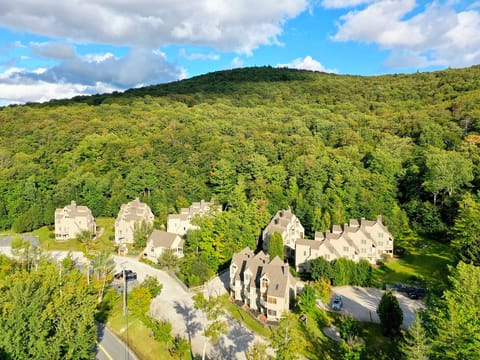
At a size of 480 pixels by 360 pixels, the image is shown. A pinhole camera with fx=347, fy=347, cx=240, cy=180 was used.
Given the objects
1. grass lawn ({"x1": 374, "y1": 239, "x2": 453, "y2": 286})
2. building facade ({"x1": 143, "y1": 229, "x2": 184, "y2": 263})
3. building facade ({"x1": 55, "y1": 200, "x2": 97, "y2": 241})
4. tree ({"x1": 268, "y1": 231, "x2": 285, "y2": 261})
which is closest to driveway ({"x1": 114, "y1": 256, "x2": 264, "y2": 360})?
building facade ({"x1": 143, "y1": 229, "x2": 184, "y2": 263})

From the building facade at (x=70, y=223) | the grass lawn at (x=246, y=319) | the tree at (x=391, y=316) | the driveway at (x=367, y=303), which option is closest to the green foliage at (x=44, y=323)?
the grass lawn at (x=246, y=319)

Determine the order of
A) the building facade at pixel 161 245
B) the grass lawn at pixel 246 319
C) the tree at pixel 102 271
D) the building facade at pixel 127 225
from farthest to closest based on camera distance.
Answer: the building facade at pixel 127 225
the building facade at pixel 161 245
the tree at pixel 102 271
the grass lawn at pixel 246 319

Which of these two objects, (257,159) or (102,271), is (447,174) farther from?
(102,271)

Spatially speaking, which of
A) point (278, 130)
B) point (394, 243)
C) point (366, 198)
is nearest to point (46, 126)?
point (278, 130)

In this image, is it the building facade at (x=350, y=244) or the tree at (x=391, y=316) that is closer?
the tree at (x=391, y=316)

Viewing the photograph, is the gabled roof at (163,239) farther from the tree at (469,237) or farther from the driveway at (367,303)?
the tree at (469,237)

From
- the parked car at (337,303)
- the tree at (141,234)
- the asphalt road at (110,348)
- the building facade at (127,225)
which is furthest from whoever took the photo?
the building facade at (127,225)
